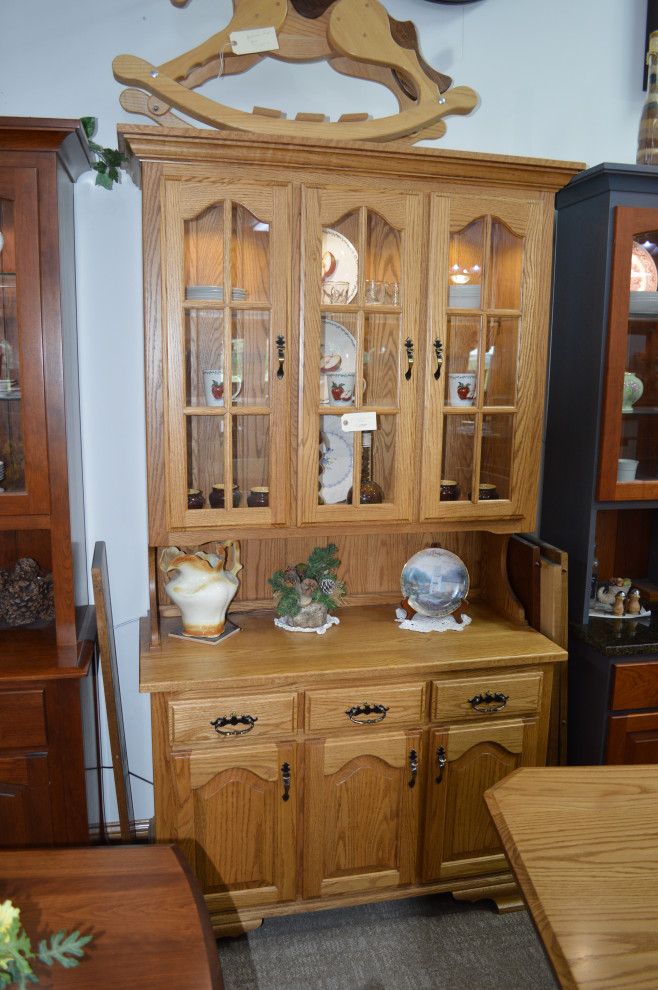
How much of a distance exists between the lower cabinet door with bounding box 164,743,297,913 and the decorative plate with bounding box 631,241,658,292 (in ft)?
5.63

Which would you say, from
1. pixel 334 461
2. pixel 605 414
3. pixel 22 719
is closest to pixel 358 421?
pixel 334 461

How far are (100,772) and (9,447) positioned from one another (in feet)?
3.49

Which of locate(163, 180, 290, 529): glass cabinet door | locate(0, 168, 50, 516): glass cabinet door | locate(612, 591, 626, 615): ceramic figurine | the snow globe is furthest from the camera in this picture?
locate(612, 591, 626, 615): ceramic figurine

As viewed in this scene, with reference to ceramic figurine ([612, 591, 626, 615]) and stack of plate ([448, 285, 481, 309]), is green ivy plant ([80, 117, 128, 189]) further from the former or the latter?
ceramic figurine ([612, 591, 626, 615])

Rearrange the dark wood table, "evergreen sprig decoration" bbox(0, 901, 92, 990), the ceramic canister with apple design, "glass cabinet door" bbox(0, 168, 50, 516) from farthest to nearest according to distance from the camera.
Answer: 1. the ceramic canister with apple design
2. "glass cabinet door" bbox(0, 168, 50, 516)
3. the dark wood table
4. "evergreen sprig decoration" bbox(0, 901, 92, 990)

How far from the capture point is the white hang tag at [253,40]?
192cm

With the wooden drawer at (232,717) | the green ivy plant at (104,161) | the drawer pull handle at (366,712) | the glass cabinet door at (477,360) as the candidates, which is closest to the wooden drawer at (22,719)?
the wooden drawer at (232,717)

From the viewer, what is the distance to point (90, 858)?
44.5 inches

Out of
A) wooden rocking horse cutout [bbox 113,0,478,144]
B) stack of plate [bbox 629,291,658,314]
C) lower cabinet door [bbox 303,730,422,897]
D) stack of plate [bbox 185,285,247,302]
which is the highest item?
wooden rocking horse cutout [bbox 113,0,478,144]

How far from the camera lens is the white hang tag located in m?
1.92

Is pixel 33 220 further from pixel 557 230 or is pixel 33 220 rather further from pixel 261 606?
pixel 557 230

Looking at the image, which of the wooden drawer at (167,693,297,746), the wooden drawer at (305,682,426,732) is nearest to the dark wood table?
the wooden drawer at (167,693,297,746)

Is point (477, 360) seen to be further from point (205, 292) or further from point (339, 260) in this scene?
point (205, 292)

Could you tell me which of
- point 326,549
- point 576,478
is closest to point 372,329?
point 326,549
